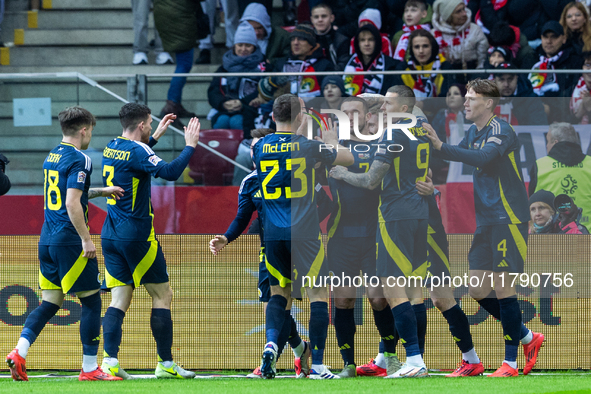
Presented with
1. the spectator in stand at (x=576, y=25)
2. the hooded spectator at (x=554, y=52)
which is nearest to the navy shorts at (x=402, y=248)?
the hooded spectator at (x=554, y=52)

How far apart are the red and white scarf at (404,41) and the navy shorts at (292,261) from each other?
4472 mm

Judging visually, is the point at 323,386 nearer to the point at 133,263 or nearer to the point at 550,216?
the point at 133,263

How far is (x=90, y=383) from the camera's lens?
219 inches

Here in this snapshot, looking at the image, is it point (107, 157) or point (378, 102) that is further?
point (378, 102)

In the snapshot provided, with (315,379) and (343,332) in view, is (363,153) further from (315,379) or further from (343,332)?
(315,379)

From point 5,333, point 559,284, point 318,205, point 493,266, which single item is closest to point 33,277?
point 5,333

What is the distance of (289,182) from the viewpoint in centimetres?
595

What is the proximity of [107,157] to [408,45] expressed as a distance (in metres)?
4.73

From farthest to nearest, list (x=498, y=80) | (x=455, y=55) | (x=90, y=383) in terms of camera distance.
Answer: (x=455, y=55), (x=498, y=80), (x=90, y=383)

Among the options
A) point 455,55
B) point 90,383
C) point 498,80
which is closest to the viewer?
point 90,383

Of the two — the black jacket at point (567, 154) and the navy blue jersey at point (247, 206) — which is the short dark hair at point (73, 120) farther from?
the black jacket at point (567, 154)

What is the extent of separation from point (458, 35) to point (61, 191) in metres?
5.84

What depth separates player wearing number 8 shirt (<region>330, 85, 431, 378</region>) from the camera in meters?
6.06

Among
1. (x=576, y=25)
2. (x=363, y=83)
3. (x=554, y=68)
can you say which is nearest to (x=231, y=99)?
(x=363, y=83)
